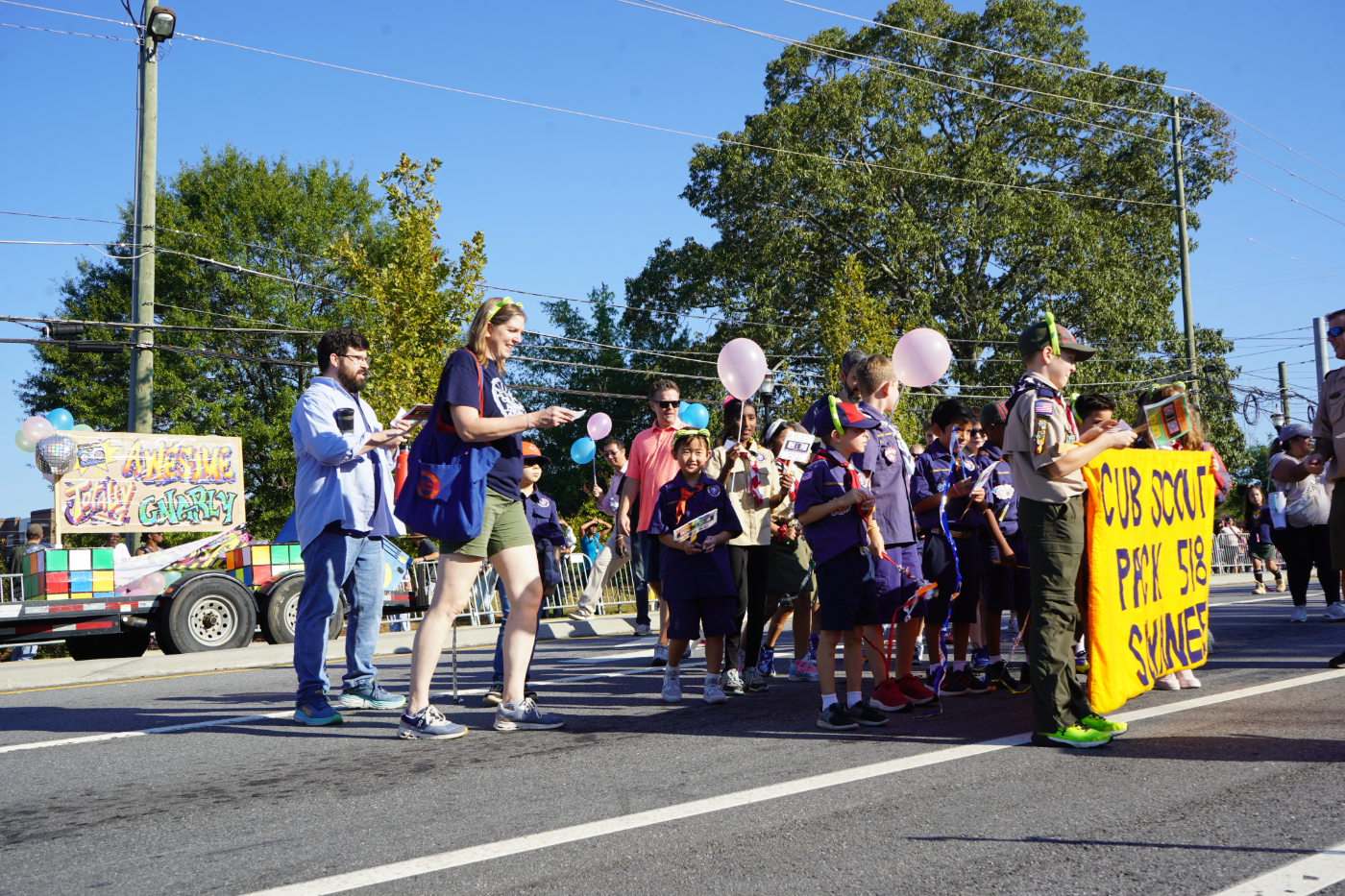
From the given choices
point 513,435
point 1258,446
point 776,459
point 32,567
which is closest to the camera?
point 513,435

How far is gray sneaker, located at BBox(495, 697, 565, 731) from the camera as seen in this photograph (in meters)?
5.47

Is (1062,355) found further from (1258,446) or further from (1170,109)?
(1258,446)

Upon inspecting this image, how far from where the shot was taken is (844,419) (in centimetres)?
550

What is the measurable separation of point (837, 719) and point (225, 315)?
112ft

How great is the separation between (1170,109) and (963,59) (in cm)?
642

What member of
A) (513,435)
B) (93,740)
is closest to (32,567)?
(93,740)

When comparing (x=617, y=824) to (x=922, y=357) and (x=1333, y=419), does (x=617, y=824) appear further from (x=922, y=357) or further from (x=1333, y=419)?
(x=1333, y=419)

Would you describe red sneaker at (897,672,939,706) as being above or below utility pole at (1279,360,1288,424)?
below

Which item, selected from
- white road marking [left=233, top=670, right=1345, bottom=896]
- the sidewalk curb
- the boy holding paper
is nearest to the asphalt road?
white road marking [left=233, top=670, right=1345, bottom=896]

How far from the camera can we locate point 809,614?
7.53m

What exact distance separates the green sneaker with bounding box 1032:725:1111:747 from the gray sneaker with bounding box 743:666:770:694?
2.40m

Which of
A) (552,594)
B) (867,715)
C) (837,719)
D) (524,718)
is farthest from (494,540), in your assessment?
(552,594)

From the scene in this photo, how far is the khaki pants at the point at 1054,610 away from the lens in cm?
466

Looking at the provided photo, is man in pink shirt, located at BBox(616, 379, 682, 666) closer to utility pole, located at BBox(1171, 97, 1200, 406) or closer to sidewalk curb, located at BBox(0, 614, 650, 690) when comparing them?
sidewalk curb, located at BBox(0, 614, 650, 690)
